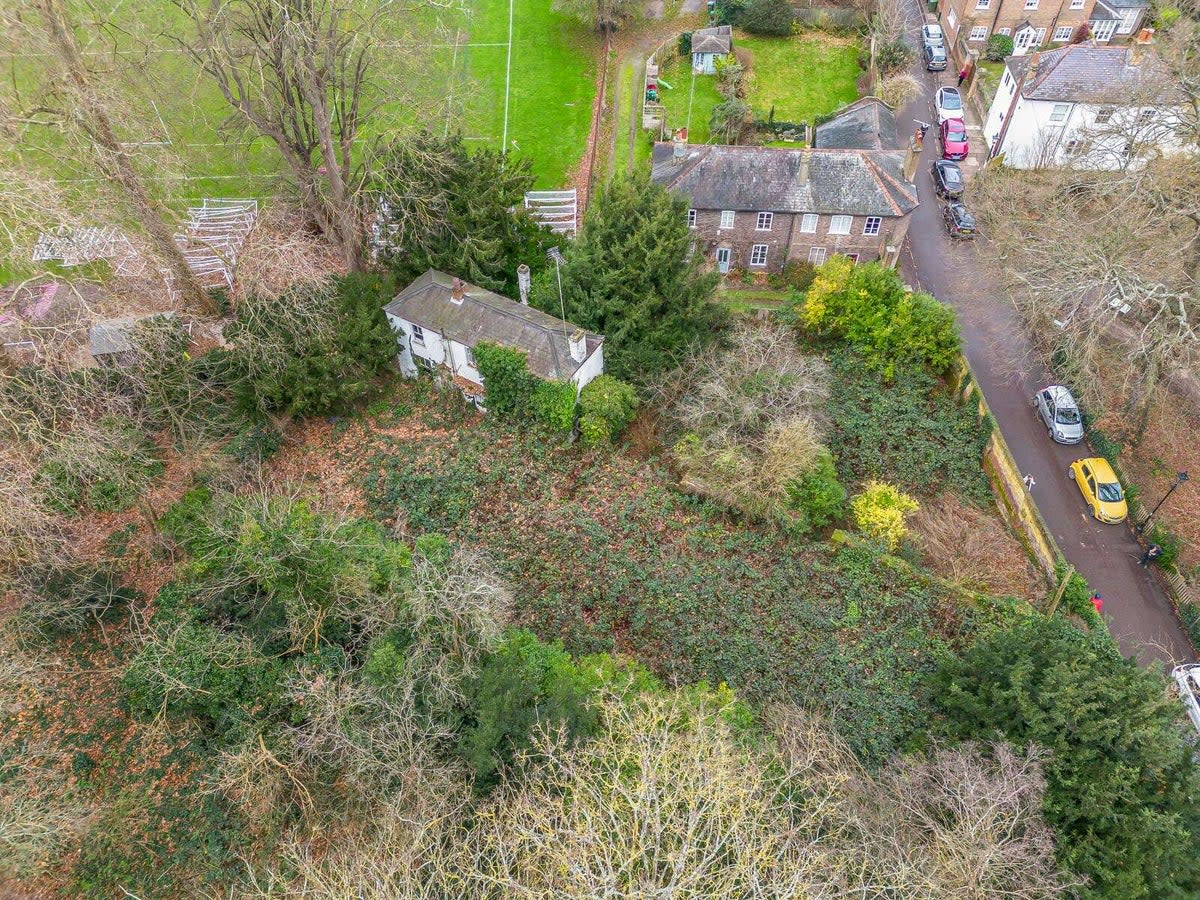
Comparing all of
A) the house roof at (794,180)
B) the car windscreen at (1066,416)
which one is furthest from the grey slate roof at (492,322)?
the car windscreen at (1066,416)

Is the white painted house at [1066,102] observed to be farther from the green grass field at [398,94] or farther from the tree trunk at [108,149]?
the tree trunk at [108,149]

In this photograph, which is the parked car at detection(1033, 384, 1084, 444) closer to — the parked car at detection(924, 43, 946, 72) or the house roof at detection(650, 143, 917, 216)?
the house roof at detection(650, 143, 917, 216)

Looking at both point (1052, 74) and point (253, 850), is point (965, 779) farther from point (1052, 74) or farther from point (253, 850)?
point (1052, 74)

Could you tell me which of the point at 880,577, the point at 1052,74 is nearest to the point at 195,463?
the point at 880,577

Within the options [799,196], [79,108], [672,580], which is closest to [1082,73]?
[799,196]

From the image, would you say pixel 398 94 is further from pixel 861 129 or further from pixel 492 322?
pixel 861 129
